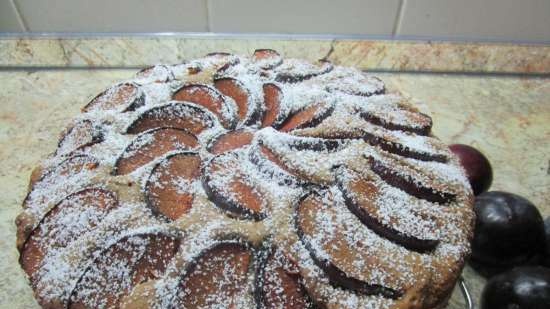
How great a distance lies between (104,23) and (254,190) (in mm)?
1695

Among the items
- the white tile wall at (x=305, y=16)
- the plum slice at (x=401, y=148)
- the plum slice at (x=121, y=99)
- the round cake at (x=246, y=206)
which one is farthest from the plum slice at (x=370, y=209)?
the white tile wall at (x=305, y=16)

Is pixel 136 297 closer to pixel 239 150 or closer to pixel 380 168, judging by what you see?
pixel 239 150

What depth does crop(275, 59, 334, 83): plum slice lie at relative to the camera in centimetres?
145

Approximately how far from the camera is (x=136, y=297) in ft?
2.98

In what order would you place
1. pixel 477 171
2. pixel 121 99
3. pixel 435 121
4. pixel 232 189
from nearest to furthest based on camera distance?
pixel 232 189, pixel 121 99, pixel 477 171, pixel 435 121

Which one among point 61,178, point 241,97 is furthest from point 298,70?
point 61,178

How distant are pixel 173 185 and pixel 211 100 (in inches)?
12.8

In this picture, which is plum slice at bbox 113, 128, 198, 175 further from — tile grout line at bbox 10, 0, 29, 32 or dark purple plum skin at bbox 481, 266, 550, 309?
tile grout line at bbox 10, 0, 29, 32

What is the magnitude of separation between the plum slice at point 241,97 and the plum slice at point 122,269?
42cm

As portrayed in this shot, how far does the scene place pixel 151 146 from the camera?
116cm

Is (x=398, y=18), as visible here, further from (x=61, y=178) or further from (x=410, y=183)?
(x=61, y=178)

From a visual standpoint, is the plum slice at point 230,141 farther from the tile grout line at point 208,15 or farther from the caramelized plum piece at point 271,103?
the tile grout line at point 208,15

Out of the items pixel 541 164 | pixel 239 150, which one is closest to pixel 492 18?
pixel 541 164

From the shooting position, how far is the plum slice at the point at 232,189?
3.30 ft
